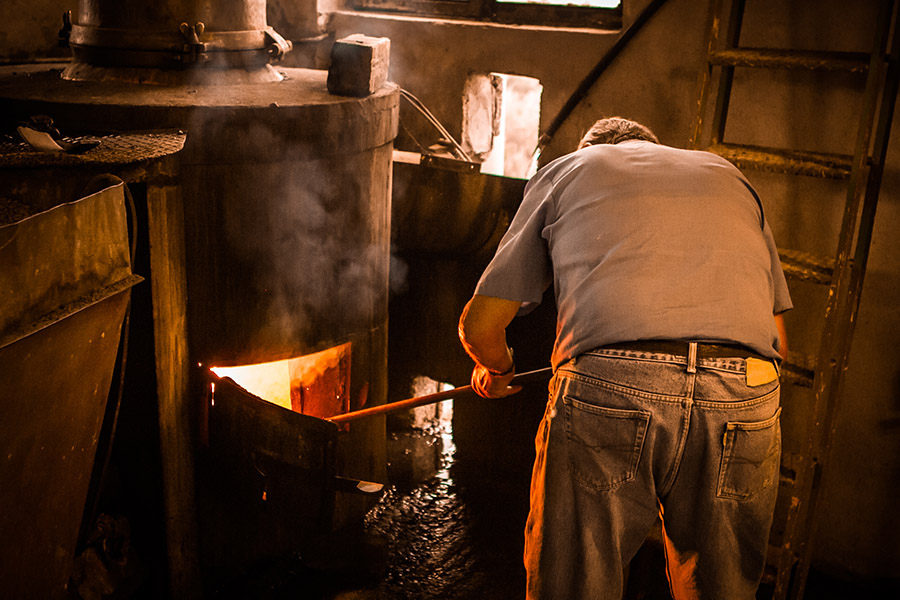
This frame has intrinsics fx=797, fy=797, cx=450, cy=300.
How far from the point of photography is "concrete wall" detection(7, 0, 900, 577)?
130 inches

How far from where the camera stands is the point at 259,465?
123 inches

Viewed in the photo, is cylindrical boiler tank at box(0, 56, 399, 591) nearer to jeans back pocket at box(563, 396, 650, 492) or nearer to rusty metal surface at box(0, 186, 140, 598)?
rusty metal surface at box(0, 186, 140, 598)

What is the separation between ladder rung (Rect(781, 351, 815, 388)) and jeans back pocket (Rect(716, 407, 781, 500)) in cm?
87

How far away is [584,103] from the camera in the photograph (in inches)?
172

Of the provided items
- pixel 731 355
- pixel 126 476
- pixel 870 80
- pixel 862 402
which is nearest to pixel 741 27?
pixel 870 80

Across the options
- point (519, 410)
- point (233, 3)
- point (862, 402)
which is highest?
point (233, 3)

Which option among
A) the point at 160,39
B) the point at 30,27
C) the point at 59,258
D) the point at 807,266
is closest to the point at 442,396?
the point at 807,266

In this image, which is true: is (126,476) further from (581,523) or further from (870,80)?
(870,80)

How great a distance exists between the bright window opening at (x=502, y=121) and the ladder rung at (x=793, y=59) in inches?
69.6

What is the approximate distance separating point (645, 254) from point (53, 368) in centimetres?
158

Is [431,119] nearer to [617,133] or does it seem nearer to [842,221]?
[617,133]

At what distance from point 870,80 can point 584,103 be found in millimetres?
1750

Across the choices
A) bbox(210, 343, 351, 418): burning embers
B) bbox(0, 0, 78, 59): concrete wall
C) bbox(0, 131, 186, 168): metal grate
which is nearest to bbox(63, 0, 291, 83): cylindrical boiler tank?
bbox(0, 131, 186, 168): metal grate

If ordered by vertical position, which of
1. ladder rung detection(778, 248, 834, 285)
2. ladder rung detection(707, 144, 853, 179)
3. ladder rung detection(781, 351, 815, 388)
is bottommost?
ladder rung detection(781, 351, 815, 388)
